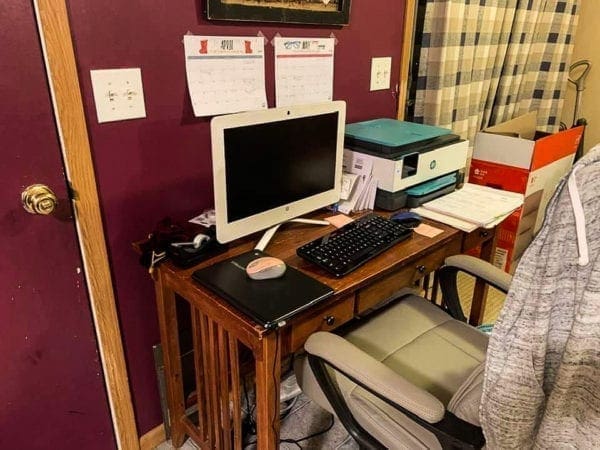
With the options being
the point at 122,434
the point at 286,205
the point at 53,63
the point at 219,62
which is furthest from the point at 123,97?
the point at 122,434

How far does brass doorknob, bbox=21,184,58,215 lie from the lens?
1.11 m

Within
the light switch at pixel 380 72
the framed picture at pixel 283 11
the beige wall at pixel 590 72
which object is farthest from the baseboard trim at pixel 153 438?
the beige wall at pixel 590 72

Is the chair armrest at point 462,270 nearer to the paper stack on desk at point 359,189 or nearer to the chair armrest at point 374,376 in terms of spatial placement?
the paper stack on desk at point 359,189

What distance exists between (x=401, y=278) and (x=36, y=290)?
0.99 meters

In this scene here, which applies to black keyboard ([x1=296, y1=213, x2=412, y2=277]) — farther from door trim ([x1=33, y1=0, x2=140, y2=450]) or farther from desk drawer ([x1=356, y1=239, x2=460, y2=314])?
door trim ([x1=33, y1=0, x2=140, y2=450])

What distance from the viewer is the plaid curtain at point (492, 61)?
79.0 inches

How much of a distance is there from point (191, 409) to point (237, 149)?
0.99m

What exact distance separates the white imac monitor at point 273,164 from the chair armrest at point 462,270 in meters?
0.43

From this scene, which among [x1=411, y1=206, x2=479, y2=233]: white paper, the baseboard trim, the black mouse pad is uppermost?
[x1=411, y1=206, x2=479, y2=233]: white paper

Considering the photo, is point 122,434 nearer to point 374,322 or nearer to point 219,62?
point 374,322

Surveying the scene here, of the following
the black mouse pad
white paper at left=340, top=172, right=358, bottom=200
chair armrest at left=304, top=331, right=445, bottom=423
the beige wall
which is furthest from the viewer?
the beige wall

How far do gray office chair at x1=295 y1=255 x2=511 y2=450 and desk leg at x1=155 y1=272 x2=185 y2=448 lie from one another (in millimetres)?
405

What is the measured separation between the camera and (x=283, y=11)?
1.49 m

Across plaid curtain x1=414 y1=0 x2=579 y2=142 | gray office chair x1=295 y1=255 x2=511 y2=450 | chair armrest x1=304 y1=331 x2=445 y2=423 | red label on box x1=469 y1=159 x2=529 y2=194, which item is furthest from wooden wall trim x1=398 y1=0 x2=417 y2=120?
chair armrest x1=304 y1=331 x2=445 y2=423
